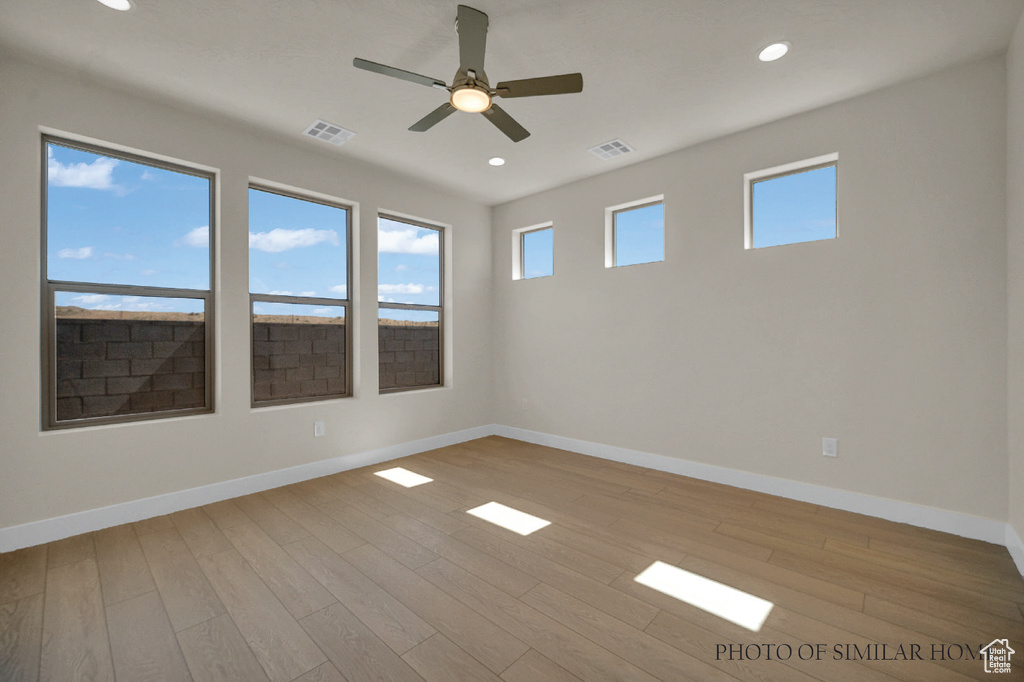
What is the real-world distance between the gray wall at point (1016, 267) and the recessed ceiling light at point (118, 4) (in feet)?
14.5

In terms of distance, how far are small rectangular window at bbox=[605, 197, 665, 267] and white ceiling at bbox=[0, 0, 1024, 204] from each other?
86 centimetres

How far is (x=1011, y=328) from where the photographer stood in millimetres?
2391

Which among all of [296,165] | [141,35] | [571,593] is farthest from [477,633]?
[296,165]

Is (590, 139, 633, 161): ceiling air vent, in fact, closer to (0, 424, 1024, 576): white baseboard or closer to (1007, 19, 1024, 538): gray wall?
(1007, 19, 1024, 538): gray wall

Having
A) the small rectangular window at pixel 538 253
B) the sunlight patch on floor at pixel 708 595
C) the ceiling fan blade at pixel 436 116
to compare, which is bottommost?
the sunlight patch on floor at pixel 708 595

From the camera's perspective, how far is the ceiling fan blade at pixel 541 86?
84.0 inches

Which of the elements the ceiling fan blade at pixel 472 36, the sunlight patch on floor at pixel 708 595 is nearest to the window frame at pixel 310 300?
the ceiling fan blade at pixel 472 36

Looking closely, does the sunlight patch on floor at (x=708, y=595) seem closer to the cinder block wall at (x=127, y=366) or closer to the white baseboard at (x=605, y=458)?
the white baseboard at (x=605, y=458)

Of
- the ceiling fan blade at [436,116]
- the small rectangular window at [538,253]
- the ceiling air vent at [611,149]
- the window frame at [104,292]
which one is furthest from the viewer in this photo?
the small rectangular window at [538,253]

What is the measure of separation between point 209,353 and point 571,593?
3.08m

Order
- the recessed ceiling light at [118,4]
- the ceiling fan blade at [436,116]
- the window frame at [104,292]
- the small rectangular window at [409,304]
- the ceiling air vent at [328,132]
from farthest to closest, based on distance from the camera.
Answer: the small rectangular window at [409,304], the ceiling air vent at [328,132], the window frame at [104,292], the ceiling fan blade at [436,116], the recessed ceiling light at [118,4]

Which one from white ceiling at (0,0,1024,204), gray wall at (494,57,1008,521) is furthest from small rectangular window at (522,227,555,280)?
white ceiling at (0,0,1024,204)

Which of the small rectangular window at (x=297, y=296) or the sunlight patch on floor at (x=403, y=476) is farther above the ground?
the small rectangular window at (x=297, y=296)

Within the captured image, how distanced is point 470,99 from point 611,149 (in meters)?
1.86
